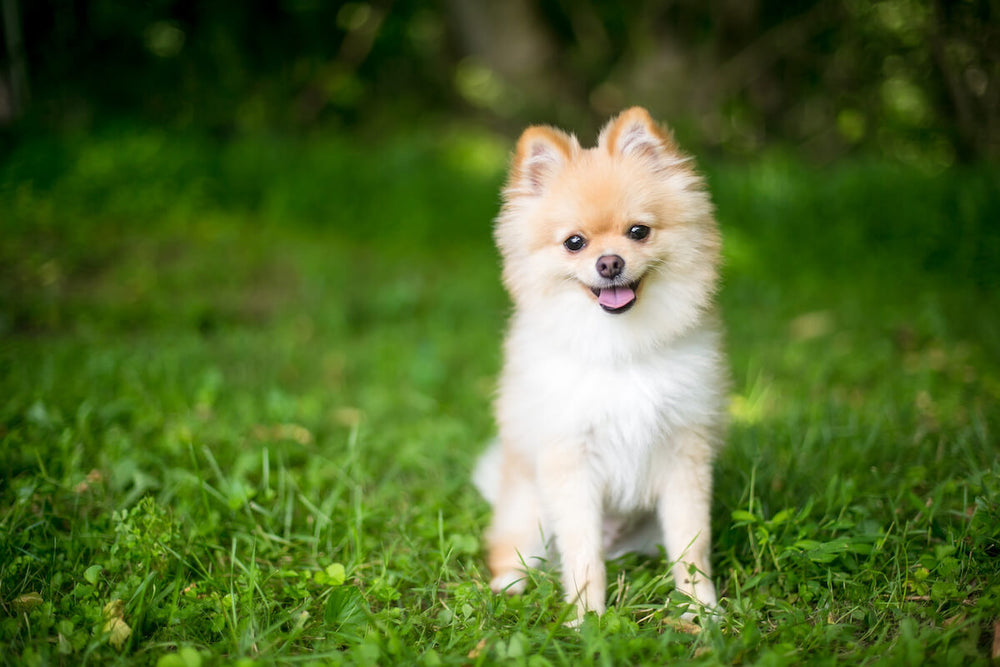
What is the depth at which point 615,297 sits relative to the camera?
222cm

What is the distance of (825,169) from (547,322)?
19.3 feet

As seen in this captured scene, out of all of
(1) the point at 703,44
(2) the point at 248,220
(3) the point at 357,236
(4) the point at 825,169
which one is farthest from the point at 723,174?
→ (2) the point at 248,220

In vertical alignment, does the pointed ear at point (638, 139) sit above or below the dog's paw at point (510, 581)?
above

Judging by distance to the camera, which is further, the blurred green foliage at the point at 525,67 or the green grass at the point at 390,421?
the blurred green foliage at the point at 525,67

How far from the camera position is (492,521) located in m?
2.72

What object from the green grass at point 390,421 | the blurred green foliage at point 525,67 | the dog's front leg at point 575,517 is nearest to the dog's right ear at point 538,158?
the dog's front leg at point 575,517

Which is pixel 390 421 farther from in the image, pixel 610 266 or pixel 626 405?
pixel 610 266

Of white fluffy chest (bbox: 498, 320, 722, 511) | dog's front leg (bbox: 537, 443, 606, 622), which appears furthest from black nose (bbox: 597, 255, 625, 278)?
dog's front leg (bbox: 537, 443, 606, 622)

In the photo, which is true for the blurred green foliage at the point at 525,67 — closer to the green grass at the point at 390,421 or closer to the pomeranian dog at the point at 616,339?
the green grass at the point at 390,421

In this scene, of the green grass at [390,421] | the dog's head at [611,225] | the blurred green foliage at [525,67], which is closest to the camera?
the green grass at [390,421]

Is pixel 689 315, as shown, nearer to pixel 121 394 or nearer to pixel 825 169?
pixel 121 394

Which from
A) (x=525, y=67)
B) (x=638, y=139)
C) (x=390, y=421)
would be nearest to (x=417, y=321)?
(x=390, y=421)

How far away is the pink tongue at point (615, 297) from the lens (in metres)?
2.21

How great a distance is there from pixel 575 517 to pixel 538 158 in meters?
1.18
